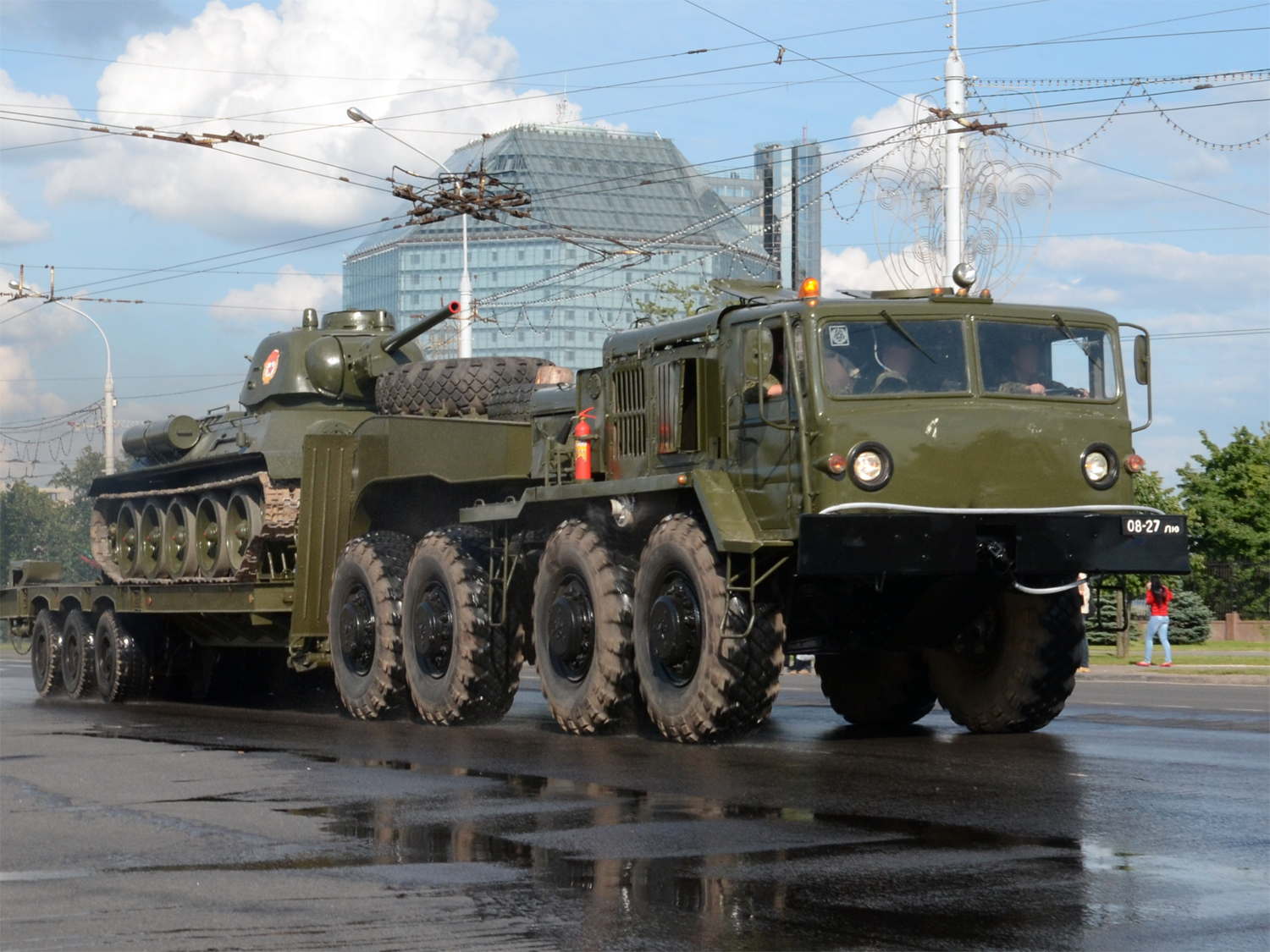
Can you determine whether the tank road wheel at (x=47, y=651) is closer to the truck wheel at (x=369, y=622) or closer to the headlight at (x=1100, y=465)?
the truck wheel at (x=369, y=622)

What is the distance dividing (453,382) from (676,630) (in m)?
5.78

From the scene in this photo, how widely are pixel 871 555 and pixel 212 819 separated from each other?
4513mm

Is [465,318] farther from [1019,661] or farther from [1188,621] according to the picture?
[1019,661]

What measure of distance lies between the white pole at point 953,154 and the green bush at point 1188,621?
11.9 metres

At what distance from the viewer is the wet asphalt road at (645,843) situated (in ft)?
21.0

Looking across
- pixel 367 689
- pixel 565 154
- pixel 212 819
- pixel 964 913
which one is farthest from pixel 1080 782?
pixel 565 154

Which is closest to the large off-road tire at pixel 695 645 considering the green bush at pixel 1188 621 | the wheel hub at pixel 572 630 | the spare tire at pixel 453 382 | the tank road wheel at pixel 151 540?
the wheel hub at pixel 572 630

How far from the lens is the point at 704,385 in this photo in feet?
44.2

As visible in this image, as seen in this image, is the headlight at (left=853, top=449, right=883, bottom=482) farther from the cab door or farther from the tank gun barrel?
the tank gun barrel

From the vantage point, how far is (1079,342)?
13.0m

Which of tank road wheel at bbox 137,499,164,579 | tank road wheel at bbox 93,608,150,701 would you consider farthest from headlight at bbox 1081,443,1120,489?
tank road wheel at bbox 137,499,164,579

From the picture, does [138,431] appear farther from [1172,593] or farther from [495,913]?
[1172,593]

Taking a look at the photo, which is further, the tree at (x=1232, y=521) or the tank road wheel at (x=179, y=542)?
the tree at (x=1232, y=521)

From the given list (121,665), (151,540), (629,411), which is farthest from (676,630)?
(151,540)
